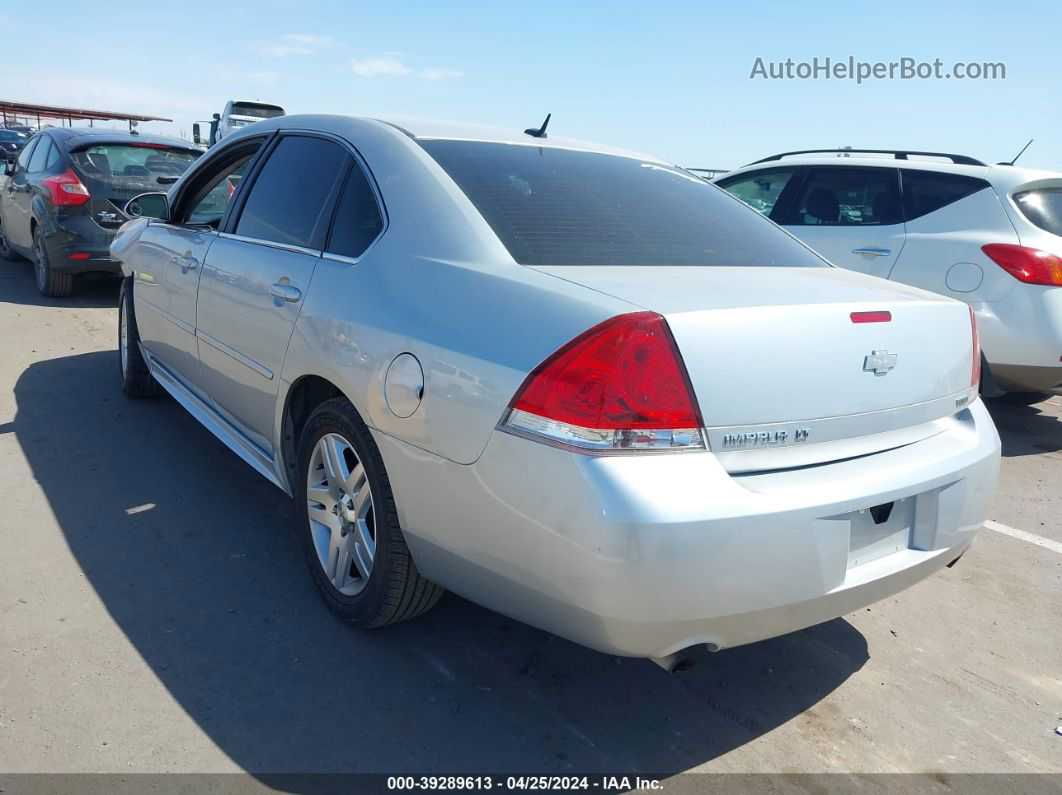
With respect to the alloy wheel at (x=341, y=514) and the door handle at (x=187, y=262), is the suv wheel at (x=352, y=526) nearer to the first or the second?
the alloy wheel at (x=341, y=514)

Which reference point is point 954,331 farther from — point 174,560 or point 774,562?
point 174,560

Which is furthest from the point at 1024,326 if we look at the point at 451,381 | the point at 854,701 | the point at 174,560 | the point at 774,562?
the point at 174,560

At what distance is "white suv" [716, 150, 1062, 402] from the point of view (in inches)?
204

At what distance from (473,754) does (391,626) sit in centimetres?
69

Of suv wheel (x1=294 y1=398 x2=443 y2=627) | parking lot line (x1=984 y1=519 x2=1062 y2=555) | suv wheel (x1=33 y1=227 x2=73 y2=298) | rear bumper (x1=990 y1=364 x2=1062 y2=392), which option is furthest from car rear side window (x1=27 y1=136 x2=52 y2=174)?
parking lot line (x1=984 y1=519 x2=1062 y2=555)

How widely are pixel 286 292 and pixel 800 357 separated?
184cm

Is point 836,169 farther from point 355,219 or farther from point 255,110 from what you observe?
point 255,110

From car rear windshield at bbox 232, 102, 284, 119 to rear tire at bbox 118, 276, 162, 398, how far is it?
19.0m

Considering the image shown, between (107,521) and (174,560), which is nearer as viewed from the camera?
(174,560)

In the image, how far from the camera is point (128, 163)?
26.5ft

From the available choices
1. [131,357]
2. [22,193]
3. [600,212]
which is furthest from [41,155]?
[600,212]

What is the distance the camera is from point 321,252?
3066 mm

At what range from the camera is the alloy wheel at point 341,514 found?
280 centimetres

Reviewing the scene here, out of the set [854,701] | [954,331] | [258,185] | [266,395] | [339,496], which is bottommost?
[854,701]
